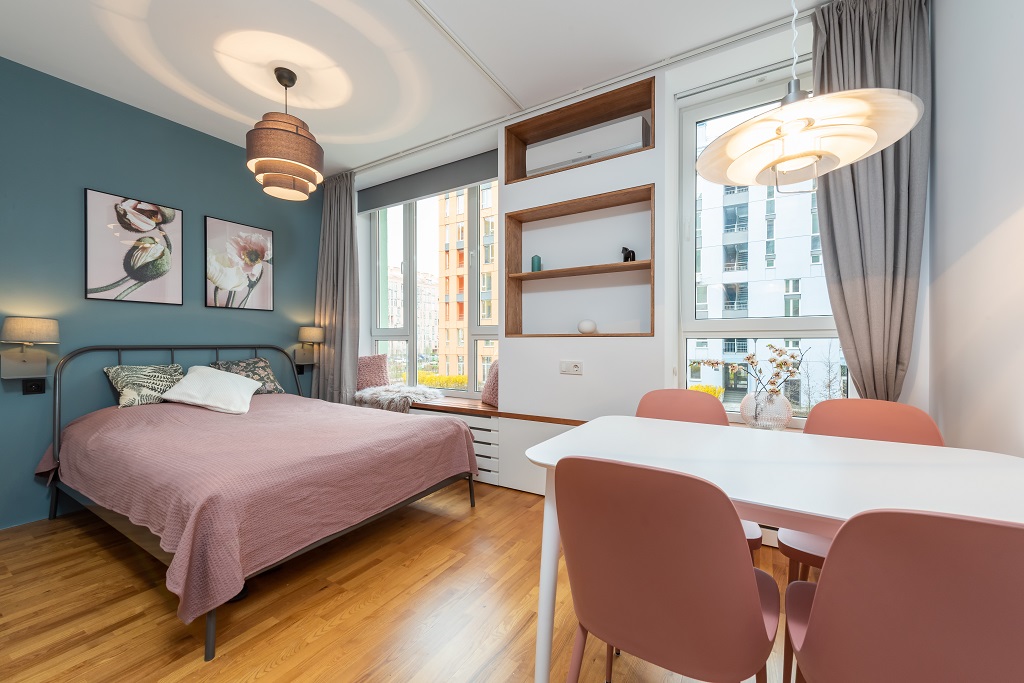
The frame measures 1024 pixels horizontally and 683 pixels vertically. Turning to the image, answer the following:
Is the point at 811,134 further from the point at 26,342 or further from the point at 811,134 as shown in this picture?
Result: the point at 26,342

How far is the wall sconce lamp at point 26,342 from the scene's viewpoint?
237 cm

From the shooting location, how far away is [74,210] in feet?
9.01

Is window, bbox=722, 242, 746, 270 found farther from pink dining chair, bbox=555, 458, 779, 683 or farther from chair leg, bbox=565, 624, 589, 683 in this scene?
chair leg, bbox=565, 624, 589, 683

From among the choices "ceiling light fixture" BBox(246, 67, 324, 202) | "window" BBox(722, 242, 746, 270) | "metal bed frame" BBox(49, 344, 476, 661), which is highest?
"ceiling light fixture" BBox(246, 67, 324, 202)

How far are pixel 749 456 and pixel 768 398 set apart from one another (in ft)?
3.55

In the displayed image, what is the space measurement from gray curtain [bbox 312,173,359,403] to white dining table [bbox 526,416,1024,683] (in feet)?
10.4

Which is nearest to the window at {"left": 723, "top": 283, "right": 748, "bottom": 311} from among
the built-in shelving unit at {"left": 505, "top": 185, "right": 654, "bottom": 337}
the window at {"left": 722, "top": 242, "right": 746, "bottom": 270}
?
the window at {"left": 722, "top": 242, "right": 746, "bottom": 270}

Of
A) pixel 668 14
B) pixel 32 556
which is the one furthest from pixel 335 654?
pixel 668 14

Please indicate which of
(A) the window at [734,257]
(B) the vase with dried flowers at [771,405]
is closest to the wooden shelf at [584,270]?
(A) the window at [734,257]

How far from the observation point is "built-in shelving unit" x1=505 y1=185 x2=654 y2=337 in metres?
2.68

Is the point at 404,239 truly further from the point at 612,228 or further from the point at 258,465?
the point at 258,465

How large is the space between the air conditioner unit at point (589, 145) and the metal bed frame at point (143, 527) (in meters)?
2.35

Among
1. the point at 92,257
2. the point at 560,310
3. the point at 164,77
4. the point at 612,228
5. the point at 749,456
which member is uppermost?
the point at 164,77

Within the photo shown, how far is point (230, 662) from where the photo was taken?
1440mm
